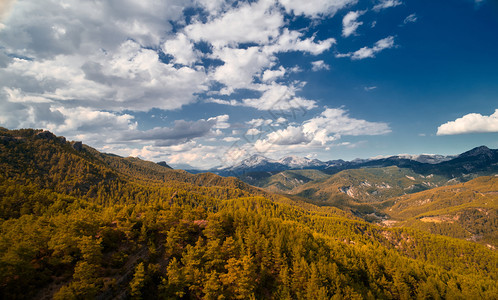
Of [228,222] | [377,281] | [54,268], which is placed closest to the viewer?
[54,268]

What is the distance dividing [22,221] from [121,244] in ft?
111

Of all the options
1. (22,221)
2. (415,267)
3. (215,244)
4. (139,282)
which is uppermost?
(22,221)

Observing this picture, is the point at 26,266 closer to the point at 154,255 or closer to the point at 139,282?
the point at 139,282

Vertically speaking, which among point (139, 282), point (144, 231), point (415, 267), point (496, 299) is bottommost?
point (496, 299)

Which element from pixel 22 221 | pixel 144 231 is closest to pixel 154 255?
pixel 144 231

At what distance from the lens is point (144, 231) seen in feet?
243

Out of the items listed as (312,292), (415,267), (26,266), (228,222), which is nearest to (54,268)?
(26,266)

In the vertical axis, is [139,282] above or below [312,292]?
above

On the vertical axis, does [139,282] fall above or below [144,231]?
below

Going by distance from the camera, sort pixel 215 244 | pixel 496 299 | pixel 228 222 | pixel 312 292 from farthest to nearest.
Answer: pixel 496 299, pixel 228 222, pixel 215 244, pixel 312 292

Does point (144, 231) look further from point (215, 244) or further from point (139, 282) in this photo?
point (215, 244)

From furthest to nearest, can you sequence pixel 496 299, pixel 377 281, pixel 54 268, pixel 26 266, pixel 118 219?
pixel 496 299, pixel 377 281, pixel 118 219, pixel 54 268, pixel 26 266

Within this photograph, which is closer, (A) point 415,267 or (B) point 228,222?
(B) point 228,222

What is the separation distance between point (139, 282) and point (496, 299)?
576ft
